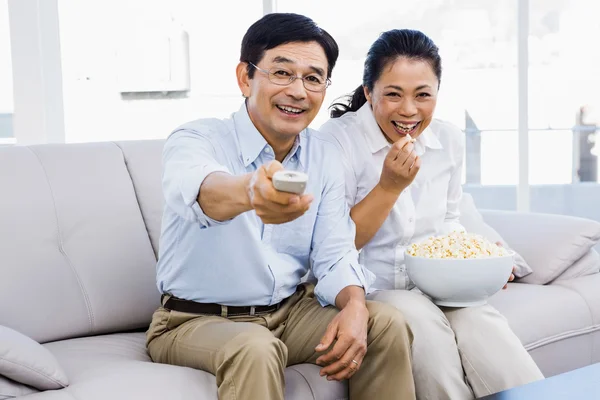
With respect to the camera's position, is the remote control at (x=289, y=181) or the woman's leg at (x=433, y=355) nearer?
the remote control at (x=289, y=181)

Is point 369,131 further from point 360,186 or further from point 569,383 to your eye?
point 569,383

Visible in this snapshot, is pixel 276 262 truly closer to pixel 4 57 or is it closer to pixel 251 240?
pixel 251 240

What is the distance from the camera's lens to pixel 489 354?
189 centimetres

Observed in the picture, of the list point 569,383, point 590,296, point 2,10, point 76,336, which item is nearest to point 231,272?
point 76,336

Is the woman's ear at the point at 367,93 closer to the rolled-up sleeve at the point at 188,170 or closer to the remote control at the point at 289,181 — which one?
the rolled-up sleeve at the point at 188,170

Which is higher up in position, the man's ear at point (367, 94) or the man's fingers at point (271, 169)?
the man's ear at point (367, 94)

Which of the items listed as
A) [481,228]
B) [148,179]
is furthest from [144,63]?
[481,228]

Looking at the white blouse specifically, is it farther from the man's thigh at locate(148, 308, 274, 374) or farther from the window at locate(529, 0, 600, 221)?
the window at locate(529, 0, 600, 221)

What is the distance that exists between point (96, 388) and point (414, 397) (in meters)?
0.69

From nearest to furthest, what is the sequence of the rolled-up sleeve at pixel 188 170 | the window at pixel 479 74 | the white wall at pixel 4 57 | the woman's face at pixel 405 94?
the rolled-up sleeve at pixel 188 170
the woman's face at pixel 405 94
the white wall at pixel 4 57
the window at pixel 479 74

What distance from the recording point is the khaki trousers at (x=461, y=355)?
6.07 ft

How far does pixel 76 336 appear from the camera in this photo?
6.67ft

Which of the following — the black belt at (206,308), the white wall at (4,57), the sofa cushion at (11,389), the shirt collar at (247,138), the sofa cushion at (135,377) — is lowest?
the sofa cushion at (135,377)

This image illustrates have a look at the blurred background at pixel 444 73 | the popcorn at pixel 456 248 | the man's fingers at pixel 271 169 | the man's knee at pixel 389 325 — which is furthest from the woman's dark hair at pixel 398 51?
the blurred background at pixel 444 73
